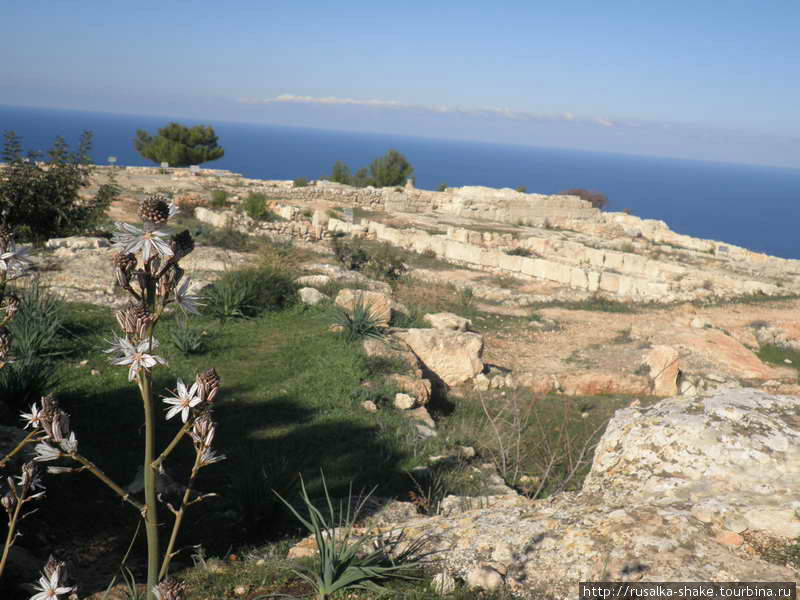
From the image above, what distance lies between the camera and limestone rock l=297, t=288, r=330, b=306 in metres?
10.6

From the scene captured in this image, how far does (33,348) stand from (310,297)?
4772 millimetres

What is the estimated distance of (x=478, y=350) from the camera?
9.77m

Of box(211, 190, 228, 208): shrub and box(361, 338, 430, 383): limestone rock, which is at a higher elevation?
box(211, 190, 228, 208): shrub

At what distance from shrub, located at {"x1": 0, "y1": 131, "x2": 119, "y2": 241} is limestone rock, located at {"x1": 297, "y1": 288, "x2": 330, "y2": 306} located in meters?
6.35

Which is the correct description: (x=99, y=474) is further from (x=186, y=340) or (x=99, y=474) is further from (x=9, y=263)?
(x=186, y=340)

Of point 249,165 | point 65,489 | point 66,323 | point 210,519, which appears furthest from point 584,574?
point 249,165

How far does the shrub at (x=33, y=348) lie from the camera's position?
18.1 ft

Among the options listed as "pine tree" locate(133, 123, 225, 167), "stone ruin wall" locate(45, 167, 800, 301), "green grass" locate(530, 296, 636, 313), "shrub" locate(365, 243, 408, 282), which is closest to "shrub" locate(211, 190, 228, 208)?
"stone ruin wall" locate(45, 167, 800, 301)

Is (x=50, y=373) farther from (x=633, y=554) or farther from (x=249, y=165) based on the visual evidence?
(x=249, y=165)

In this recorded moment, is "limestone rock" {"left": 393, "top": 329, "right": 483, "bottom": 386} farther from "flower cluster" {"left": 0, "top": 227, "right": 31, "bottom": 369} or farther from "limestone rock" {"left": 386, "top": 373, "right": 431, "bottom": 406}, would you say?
"flower cluster" {"left": 0, "top": 227, "right": 31, "bottom": 369}

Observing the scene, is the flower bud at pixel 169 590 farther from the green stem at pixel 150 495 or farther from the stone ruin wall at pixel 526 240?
the stone ruin wall at pixel 526 240

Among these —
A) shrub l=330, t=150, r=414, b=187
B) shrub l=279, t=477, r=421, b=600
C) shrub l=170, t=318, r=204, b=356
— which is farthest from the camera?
shrub l=330, t=150, r=414, b=187

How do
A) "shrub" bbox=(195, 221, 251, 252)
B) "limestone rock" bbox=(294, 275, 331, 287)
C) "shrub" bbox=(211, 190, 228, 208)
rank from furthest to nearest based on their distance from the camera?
"shrub" bbox=(211, 190, 228, 208) → "shrub" bbox=(195, 221, 251, 252) → "limestone rock" bbox=(294, 275, 331, 287)

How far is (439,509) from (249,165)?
180956mm
